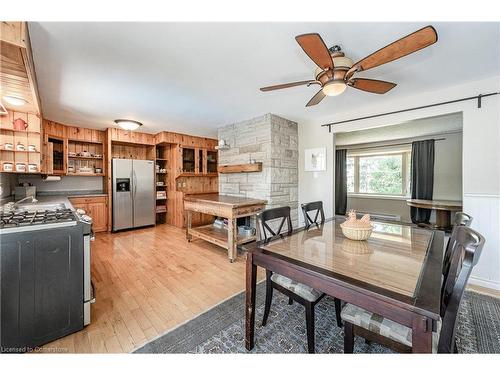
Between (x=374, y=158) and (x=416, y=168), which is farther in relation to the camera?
(x=374, y=158)

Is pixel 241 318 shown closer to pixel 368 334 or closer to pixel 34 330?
pixel 368 334

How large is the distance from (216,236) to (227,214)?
0.59 metres

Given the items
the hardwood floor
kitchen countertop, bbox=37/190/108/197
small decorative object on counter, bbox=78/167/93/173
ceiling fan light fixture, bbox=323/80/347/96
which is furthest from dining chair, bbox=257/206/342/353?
small decorative object on counter, bbox=78/167/93/173

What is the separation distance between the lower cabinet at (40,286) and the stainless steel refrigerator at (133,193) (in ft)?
10.9

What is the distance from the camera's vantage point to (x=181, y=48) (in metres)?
1.70

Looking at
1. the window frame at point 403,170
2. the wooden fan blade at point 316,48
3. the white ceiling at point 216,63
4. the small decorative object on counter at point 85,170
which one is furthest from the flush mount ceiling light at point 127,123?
the window frame at point 403,170

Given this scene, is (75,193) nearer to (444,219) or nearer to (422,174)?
(444,219)

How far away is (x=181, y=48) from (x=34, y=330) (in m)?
2.29

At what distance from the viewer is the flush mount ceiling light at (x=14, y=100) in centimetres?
228

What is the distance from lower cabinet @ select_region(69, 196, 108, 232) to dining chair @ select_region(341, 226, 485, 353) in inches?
196

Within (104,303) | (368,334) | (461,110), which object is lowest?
(104,303)

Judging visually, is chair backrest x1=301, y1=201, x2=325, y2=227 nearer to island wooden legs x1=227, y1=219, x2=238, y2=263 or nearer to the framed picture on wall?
island wooden legs x1=227, y1=219, x2=238, y2=263

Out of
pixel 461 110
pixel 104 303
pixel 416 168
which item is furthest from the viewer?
pixel 416 168
